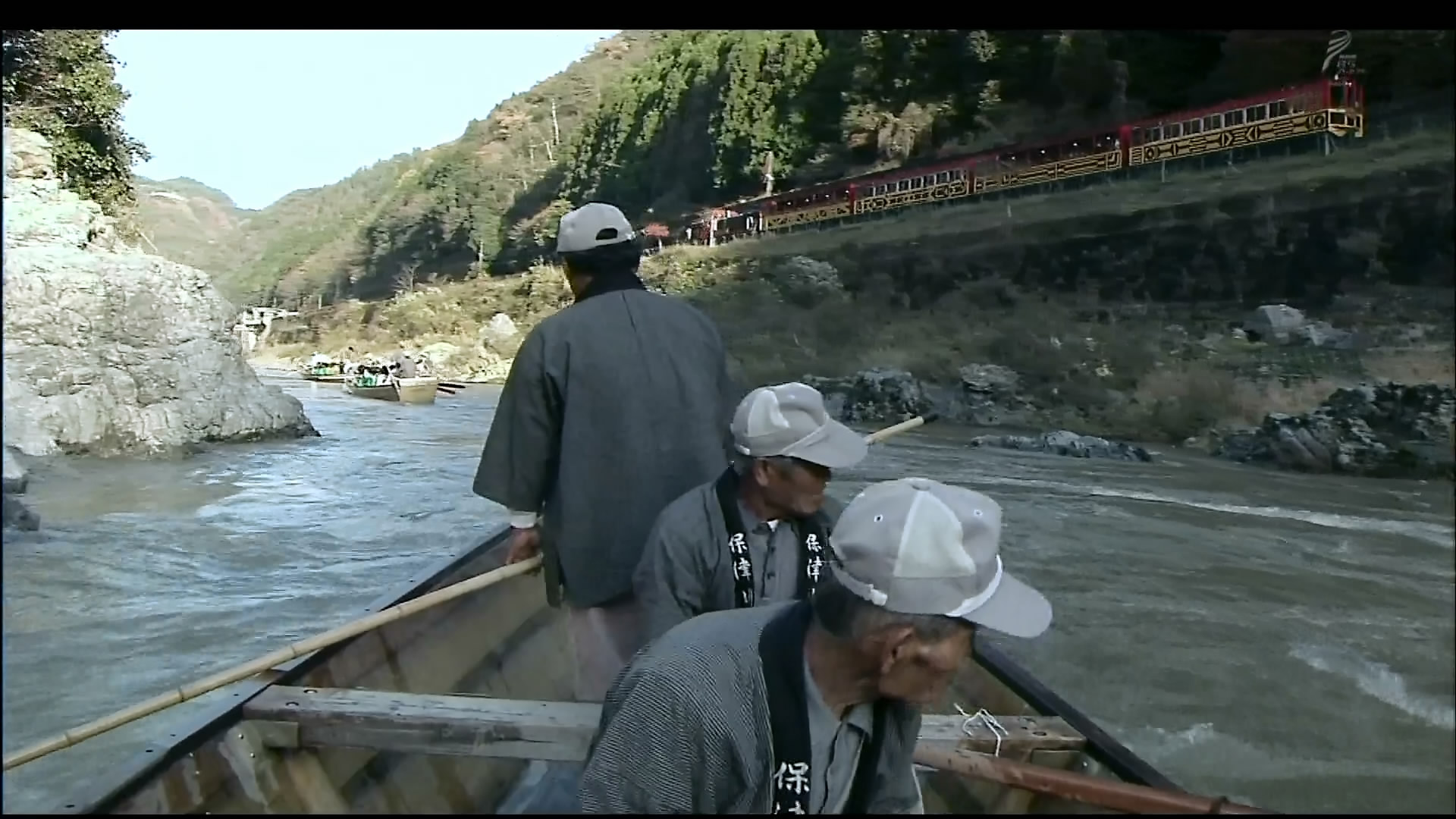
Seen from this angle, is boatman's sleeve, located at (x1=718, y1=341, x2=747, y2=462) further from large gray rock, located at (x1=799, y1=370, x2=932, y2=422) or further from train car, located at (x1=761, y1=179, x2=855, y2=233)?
train car, located at (x1=761, y1=179, x2=855, y2=233)

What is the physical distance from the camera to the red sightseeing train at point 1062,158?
1087 cm

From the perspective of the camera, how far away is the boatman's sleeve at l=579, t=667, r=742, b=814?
0.85 m

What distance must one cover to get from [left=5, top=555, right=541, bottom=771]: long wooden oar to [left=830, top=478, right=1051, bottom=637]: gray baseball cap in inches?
45.2

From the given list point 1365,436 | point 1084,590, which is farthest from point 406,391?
point 1365,436

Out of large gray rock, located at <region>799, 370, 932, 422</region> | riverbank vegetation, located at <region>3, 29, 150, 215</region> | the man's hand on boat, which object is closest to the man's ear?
the man's hand on boat

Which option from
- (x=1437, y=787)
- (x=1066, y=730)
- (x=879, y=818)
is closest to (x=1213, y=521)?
(x=1437, y=787)

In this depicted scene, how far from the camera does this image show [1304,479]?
35.5 feet

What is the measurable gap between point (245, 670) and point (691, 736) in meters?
1.15

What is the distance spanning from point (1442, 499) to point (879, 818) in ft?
31.2

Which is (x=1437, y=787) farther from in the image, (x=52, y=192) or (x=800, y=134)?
(x=800, y=134)

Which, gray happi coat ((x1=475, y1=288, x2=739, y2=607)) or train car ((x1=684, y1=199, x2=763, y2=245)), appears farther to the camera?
train car ((x1=684, y1=199, x2=763, y2=245))

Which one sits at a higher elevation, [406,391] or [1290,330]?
[1290,330]

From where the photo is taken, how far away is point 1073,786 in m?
1.38

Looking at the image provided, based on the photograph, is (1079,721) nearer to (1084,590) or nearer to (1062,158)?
(1084,590)
